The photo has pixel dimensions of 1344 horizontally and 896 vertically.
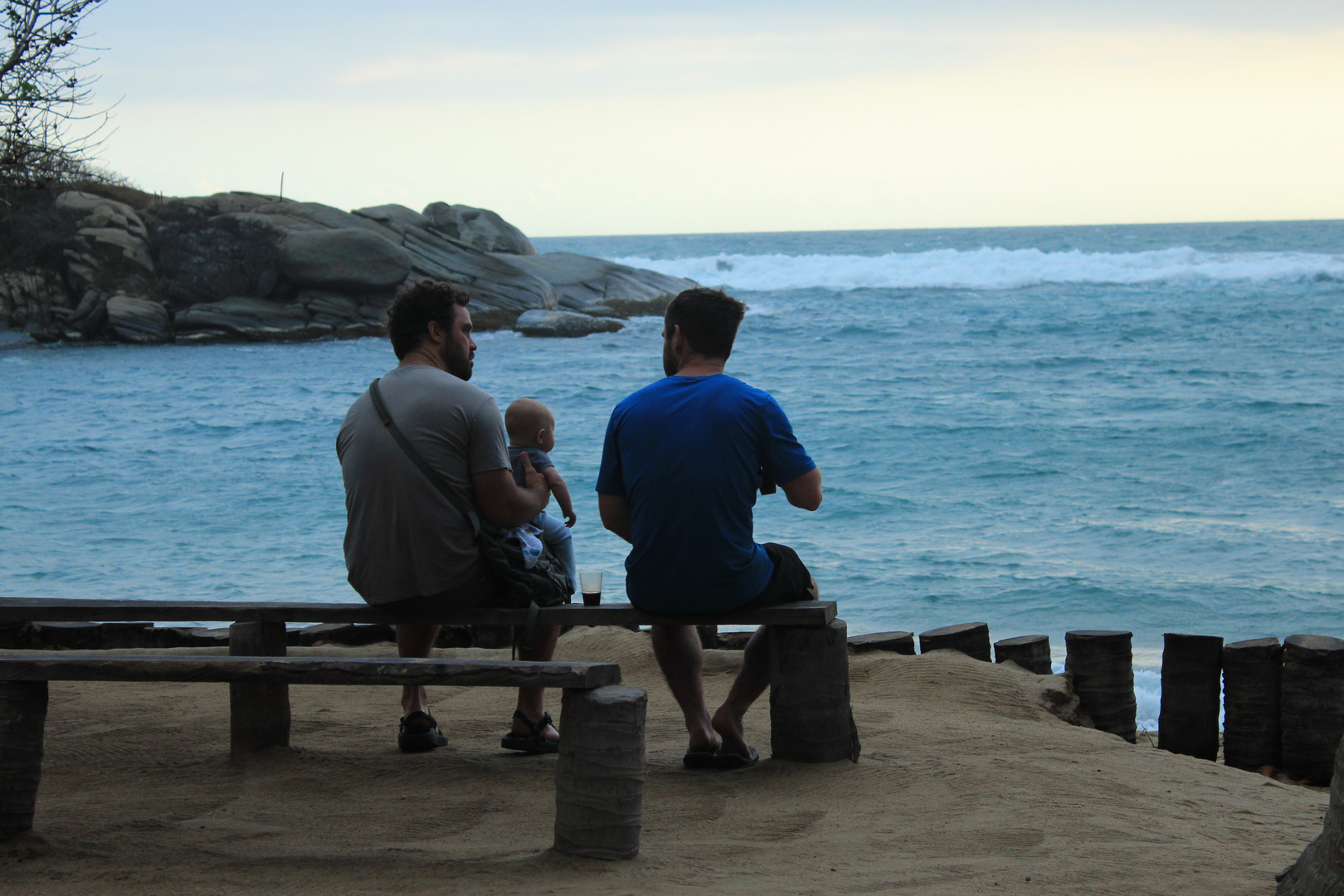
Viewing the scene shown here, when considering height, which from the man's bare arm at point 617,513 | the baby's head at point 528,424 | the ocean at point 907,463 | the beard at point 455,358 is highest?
the beard at point 455,358

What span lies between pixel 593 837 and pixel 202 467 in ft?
45.8

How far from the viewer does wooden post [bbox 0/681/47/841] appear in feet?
10.0

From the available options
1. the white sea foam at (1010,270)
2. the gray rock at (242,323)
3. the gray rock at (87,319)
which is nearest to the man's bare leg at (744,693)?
the gray rock at (242,323)

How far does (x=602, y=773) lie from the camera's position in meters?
2.95

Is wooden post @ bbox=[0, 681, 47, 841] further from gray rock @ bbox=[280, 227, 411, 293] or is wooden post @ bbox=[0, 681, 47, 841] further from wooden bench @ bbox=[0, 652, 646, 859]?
gray rock @ bbox=[280, 227, 411, 293]

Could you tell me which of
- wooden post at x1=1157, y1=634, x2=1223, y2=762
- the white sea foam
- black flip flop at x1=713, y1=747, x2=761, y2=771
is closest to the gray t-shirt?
black flip flop at x1=713, y1=747, x2=761, y2=771

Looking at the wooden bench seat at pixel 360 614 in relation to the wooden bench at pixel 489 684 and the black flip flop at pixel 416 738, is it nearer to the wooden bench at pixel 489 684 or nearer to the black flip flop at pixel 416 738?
the black flip flop at pixel 416 738

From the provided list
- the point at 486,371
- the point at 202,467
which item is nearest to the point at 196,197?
the point at 486,371

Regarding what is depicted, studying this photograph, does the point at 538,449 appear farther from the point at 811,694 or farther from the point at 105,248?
the point at 105,248

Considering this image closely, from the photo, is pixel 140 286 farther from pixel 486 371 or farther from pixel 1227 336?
pixel 1227 336

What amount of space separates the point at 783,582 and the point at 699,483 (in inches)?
18.6

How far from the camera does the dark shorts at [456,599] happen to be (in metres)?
3.85

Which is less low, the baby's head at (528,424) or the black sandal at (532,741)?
the baby's head at (528,424)

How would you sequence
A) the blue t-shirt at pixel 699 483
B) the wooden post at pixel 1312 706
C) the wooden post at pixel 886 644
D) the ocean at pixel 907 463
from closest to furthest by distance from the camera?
the blue t-shirt at pixel 699 483 < the wooden post at pixel 1312 706 < the wooden post at pixel 886 644 < the ocean at pixel 907 463
